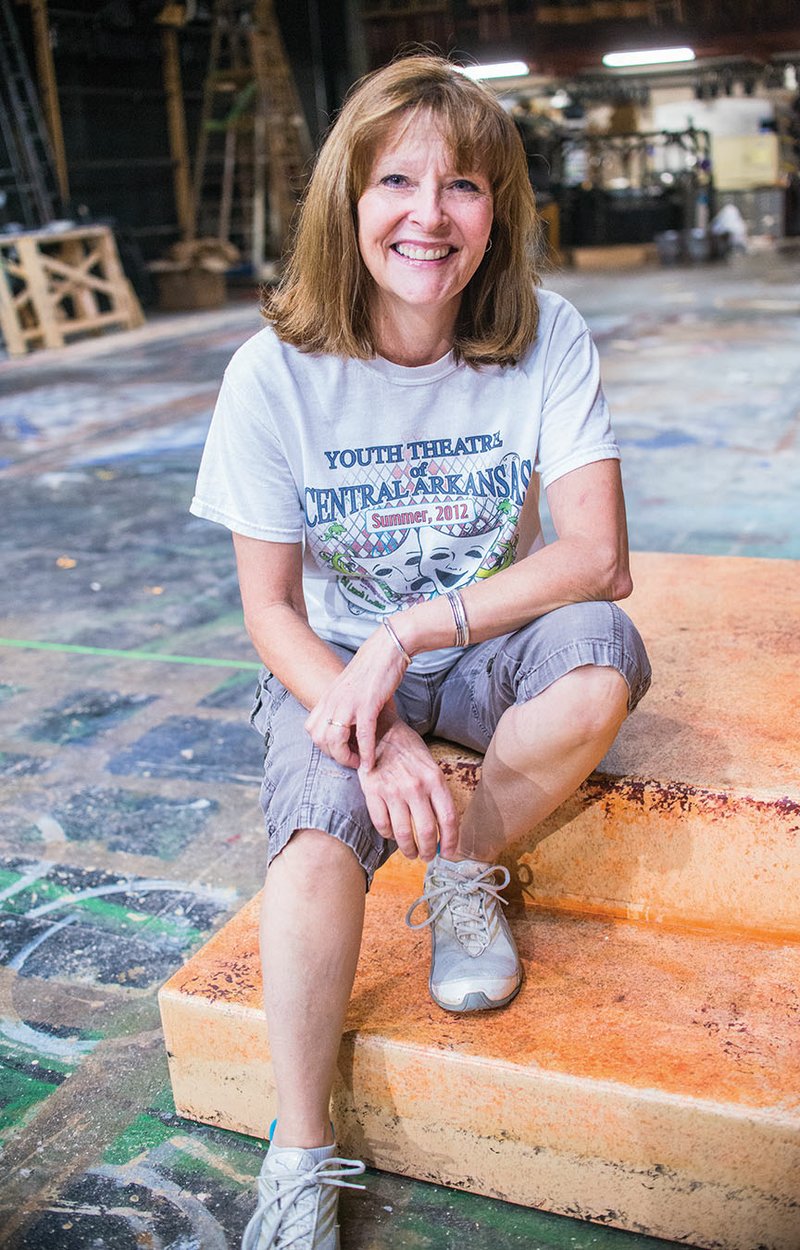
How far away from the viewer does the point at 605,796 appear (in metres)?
1.69

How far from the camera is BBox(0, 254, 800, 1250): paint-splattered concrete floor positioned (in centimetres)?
147

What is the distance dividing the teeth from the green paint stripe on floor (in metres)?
1.72

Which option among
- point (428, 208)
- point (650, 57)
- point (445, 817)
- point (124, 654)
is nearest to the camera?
point (445, 817)

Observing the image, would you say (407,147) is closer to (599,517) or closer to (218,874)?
(599,517)

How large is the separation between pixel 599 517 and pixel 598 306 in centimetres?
1015

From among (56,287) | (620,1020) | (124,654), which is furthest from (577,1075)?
(56,287)

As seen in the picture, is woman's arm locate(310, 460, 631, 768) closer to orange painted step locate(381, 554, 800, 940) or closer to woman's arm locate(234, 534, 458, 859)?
woman's arm locate(234, 534, 458, 859)

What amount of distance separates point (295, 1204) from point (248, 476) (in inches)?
36.1

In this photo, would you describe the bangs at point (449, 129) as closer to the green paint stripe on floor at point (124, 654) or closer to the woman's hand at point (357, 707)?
the woman's hand at point (357, 707)

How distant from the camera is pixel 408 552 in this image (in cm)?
170

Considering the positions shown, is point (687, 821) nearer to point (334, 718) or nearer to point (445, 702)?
point (445, 702)

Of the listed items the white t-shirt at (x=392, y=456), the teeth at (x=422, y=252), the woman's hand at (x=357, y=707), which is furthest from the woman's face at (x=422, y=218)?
the woman's hand at (x=357, y=707)

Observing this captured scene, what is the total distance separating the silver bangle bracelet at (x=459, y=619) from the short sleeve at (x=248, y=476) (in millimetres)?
253

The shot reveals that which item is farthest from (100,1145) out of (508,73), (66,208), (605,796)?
(508,73)
